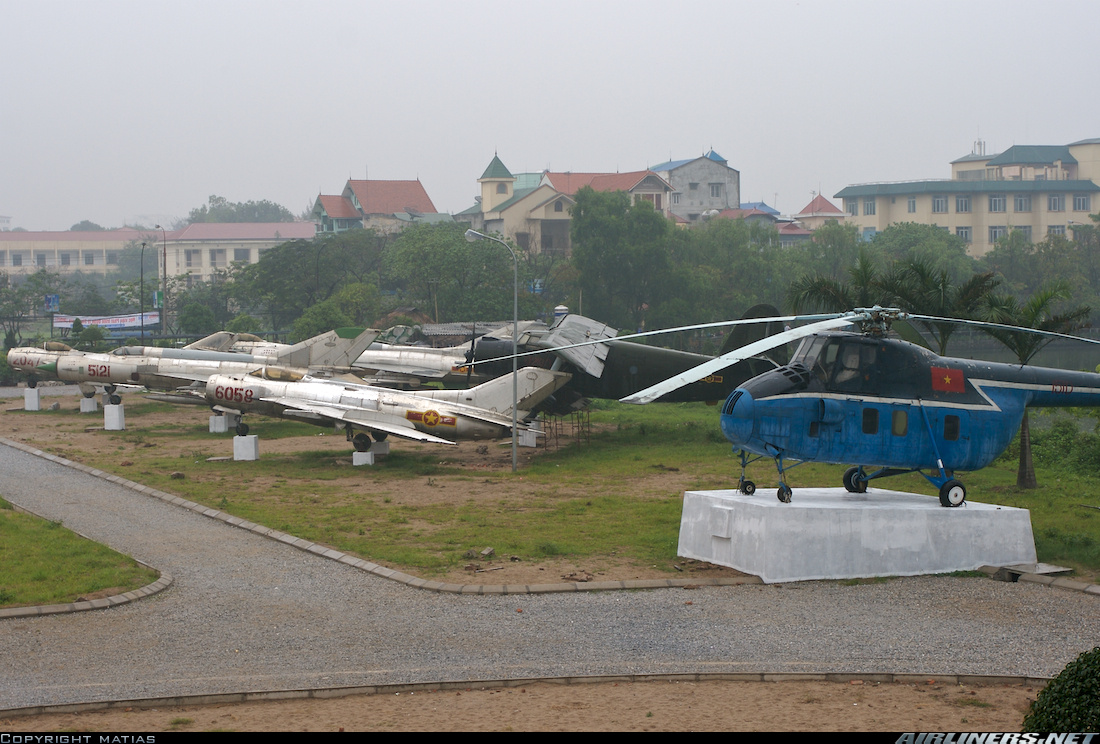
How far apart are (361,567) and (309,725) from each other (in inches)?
287

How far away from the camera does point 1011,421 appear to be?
59.1ft

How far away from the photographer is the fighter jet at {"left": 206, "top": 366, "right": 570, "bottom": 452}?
2945 centimetres

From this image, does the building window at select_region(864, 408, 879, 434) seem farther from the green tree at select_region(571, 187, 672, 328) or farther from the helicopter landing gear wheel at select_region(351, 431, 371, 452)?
the green tree at select_region(571, 187, 672, 328)

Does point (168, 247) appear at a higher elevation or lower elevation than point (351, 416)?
higher

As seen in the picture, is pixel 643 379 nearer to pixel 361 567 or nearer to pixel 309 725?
pixel 361 567

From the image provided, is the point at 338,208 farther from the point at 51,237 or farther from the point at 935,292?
the point at 935,292

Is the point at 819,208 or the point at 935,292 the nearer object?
the point at 935,292

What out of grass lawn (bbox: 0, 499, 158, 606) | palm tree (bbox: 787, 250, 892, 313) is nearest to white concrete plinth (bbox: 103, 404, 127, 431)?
grass lawn (bbox: 0, 499, 158, 606)

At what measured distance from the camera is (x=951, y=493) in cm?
1738

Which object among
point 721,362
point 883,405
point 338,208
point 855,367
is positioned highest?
point 338,208

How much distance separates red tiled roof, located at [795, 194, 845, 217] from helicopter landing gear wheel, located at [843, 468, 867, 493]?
391 feet

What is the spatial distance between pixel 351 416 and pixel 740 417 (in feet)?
54.9

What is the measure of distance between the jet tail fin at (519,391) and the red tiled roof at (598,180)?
80129 mm

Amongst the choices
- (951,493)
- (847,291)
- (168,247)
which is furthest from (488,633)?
(168,247)
